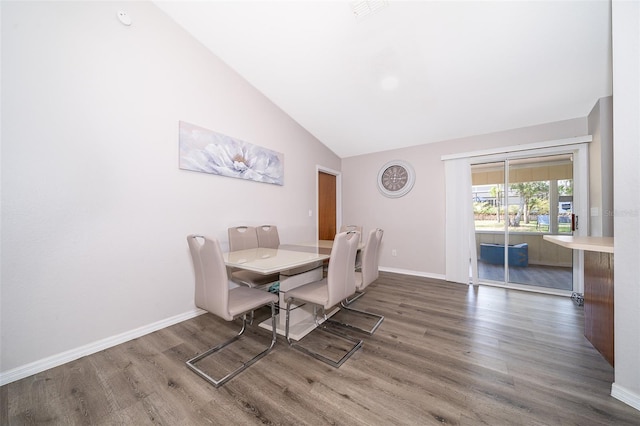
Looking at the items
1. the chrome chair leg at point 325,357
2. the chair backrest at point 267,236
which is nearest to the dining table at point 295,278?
the chrome chair leg at point 325,357

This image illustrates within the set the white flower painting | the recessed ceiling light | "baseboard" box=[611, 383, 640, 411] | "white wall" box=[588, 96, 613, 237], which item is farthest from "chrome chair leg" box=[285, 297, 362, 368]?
"white wall" box=[588, 96, 613, 237]

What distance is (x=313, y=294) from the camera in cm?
179

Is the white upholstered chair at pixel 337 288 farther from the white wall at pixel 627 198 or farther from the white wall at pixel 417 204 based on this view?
the white wall at pixel 417 204

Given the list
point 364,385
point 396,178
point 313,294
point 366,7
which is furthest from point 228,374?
point 396,178

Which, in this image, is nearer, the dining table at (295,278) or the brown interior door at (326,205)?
the dining table at (295,278)

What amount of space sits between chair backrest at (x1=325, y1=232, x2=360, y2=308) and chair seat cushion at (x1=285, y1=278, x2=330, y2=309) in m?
0.07

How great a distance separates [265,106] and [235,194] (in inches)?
55.9

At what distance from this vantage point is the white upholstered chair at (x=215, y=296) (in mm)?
1461

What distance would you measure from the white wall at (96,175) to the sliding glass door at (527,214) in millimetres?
4082

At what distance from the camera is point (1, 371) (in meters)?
1.45

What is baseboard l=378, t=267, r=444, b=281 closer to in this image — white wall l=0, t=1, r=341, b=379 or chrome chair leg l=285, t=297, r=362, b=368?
chrome chair leg l=285, t=297, r=362, b=368

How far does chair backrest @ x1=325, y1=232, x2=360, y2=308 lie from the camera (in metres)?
1.64

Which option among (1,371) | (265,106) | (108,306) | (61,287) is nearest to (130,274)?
(108,306)

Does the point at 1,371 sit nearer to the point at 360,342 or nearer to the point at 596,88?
the point at 360,342
